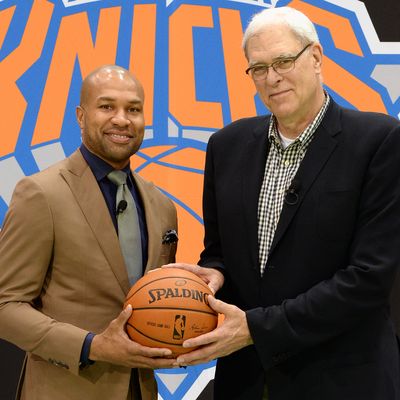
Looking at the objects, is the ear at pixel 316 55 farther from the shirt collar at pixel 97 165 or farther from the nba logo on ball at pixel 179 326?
the nba logo on ball at pixel 179 326

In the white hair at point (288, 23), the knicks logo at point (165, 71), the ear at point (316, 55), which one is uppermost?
the knicks logo at point (165, 71)

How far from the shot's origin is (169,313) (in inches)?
82.4

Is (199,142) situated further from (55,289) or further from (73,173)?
(55,289)

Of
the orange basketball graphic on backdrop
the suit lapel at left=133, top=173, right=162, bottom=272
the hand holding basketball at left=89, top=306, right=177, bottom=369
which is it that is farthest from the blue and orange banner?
the hand holding basketball at left=89, top=306, right=177, bottom=369

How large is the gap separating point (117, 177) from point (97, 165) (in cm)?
10

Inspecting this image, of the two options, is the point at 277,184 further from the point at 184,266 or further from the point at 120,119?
the point at 120,119

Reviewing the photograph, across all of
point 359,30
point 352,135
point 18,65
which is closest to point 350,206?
point 352,135

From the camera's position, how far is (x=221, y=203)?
2.41 m

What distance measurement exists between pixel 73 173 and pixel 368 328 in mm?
1275

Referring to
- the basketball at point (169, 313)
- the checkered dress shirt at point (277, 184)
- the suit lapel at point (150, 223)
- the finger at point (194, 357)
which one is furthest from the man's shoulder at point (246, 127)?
the finger at point (194, 357)

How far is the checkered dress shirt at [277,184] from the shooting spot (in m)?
2.26

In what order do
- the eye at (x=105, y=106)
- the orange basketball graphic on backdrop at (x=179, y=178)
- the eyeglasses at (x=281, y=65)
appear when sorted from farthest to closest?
the orange basketball graphic on backdrop at (x=179, y=178) → the eye at (x=105, y=106) → the eyeglasses at (x=281, y=65)

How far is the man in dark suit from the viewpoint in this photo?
2109 millimetres

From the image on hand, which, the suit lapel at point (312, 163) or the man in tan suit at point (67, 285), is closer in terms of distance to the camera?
the suit lapel at point (312, 163)
